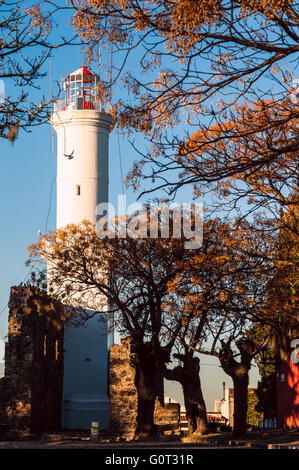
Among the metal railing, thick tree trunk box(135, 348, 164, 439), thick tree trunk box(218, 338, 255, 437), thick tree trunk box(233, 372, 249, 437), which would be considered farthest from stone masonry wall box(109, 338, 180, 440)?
the metal railing

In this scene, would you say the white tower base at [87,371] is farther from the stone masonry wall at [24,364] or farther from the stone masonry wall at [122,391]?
the stone masonry wall at [24,364]

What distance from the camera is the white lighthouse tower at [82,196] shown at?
35.7 metres

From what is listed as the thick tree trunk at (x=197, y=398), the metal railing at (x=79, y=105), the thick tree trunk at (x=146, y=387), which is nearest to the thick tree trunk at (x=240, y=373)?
the thick tree trunk at (x=197, y=398)

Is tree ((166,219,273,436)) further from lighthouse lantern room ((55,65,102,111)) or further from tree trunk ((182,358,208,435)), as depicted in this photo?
lighthouse lantern room ((55,65,102,111))

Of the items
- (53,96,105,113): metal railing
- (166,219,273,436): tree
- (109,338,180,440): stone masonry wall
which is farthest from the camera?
(53,96,105,113): metal railing

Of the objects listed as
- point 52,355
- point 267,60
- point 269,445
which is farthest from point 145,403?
point 267,60

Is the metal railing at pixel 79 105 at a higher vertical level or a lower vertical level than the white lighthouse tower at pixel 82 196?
higher

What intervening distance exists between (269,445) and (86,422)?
17141 mm

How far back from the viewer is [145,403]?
27328mm

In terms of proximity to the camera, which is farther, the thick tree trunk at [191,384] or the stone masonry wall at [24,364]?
the stone masonry wall at [24,364]

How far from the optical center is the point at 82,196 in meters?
38.0

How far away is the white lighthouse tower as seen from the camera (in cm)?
3569

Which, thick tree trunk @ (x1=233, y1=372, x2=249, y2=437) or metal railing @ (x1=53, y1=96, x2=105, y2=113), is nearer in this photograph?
thick tree trunk @ (x1=233, y1=372, x2=249, y2=437)

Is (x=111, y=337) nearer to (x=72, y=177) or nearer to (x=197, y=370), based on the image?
(x=72, y=177)
